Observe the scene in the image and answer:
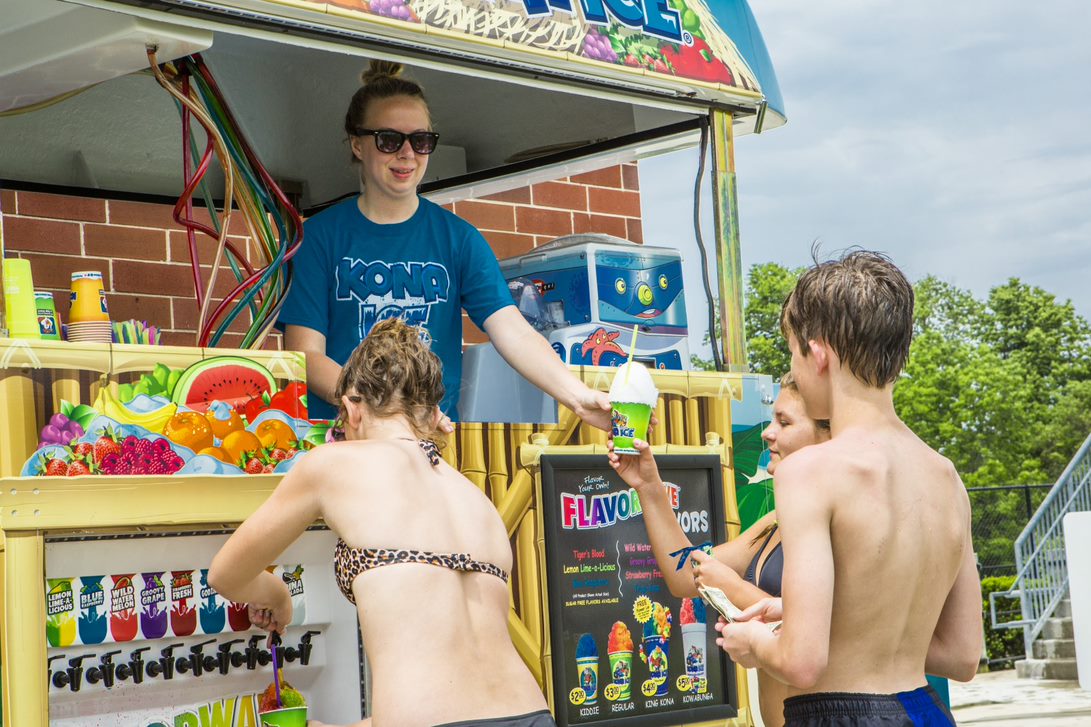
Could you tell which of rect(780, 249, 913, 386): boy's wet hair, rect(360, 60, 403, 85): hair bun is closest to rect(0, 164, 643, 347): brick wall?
rect(360, 60, 403, 85): hair bun

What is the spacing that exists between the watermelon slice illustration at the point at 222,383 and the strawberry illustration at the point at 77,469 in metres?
0.27

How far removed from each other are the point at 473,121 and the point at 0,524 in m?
2.58

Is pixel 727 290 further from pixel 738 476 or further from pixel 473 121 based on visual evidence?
pixel 473 121

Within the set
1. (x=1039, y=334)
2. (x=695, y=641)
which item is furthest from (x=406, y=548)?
(x=1039, y=334)

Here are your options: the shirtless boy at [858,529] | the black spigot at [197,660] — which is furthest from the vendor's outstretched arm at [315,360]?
the shirtless boy at [858,529]

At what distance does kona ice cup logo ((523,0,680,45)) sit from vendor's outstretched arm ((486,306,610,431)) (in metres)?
0.88

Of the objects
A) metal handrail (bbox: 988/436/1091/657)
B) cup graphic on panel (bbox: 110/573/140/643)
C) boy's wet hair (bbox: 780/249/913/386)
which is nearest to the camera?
boy's wet hair (bbox: 780/249/913/386)

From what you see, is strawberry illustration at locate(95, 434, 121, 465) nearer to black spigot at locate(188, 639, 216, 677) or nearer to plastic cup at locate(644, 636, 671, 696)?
black spigot at locate(188, 639, 216, 677)

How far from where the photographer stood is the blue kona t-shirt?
3.79 metres

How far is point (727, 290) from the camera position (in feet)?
14.4

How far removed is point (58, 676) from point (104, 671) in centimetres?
10

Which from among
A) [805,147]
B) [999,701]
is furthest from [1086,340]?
[805,147]

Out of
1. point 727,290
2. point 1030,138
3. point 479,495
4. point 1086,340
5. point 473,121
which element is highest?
point 1030,138

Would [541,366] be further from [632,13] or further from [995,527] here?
[995,527]
